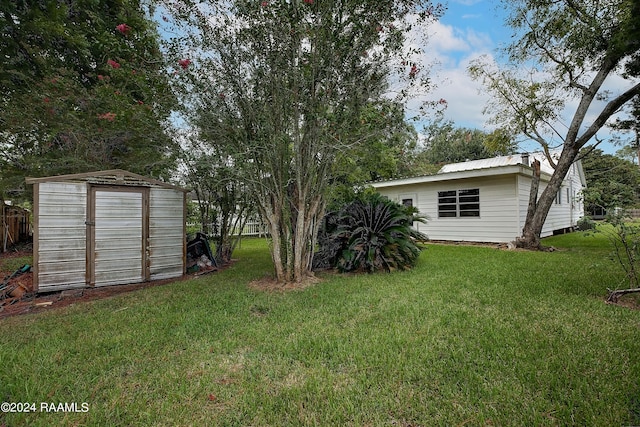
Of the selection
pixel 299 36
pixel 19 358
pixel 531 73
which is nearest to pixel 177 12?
pixel 299 36

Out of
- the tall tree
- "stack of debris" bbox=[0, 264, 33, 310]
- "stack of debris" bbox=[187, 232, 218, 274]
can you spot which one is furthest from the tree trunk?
"stack of debris" bbox=[0, 264, 33, 310]

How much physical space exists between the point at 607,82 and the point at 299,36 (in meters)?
9.39

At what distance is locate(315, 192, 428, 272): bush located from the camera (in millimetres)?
5461

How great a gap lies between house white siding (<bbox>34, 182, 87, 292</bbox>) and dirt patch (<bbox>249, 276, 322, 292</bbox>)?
2792 mm

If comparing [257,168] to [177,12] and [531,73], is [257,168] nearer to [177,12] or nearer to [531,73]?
[177,12]

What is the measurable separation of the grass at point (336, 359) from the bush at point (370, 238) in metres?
1.46

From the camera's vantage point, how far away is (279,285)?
4.64 metres

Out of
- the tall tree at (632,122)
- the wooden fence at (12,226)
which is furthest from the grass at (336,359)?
the wooden fence at (12,226)

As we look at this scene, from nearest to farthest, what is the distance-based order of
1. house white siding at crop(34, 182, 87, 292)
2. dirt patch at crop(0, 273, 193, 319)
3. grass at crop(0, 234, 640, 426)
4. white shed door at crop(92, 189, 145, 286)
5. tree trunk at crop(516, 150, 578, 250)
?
grass at crop(0, 234, 640, 426) < dirt patch at crop(0, 273, 193, 319) < house white siding at crop(34, 182, 87, 292) < white shed door at crop(92, 189, 145, 286) < tree trunk at crop(516, 150, 578, 250)

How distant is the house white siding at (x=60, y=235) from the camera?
4238 mm

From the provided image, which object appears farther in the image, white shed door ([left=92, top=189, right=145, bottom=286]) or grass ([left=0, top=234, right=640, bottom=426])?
white shed door ([left=92, top=189, right=145, bottom=286])

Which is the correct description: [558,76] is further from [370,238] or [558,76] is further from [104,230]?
[104,230]

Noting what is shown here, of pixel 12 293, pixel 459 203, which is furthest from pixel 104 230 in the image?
pixel 459 203

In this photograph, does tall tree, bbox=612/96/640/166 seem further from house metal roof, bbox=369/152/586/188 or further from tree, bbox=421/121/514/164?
tree, bbox=421/121/514/164
